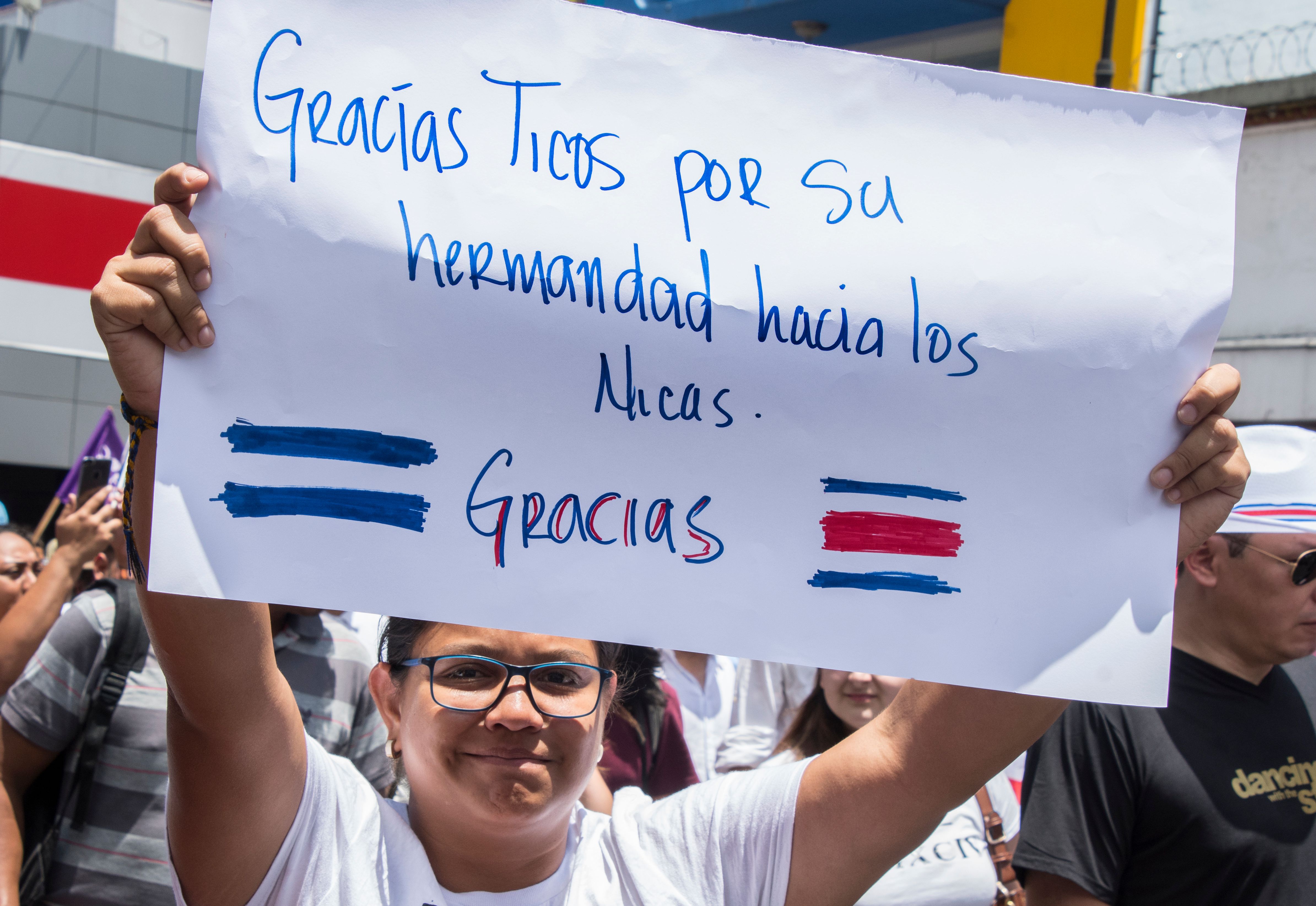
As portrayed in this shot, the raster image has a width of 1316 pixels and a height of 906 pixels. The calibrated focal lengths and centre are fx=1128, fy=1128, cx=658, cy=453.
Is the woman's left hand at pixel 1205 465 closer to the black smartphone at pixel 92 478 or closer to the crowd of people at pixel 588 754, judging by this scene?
the crowd of people at pixel 588 754

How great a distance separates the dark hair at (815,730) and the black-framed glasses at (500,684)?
5.37 feet

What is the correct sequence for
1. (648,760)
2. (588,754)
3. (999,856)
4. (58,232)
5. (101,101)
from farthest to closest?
1. (101,101)
2. (58,232)
3. (648,760)
4. (999,856)
5. (588,754)

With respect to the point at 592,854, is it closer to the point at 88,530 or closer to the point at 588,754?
the point at 588,754

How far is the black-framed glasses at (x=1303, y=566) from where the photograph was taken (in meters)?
2.57

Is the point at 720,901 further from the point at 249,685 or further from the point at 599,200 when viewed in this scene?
the point at 599,200

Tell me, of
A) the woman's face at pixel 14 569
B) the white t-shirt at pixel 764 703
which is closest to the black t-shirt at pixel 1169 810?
the white t-shirt at pixel 764 703

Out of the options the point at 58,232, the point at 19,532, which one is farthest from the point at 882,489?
the point at 58,232

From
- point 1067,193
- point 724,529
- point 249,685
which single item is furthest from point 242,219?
point 1067,193

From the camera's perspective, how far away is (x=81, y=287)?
1150cm

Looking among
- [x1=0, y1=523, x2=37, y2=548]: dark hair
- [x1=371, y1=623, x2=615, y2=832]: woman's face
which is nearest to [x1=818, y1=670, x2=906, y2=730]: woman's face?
[x1=371, y1=623, x2=615, y2=832]: woman's face

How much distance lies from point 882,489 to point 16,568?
406cm

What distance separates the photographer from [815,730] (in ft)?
10.8

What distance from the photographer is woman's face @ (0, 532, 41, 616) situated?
4.34 meters

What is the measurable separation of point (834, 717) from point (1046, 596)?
192 centimetres
